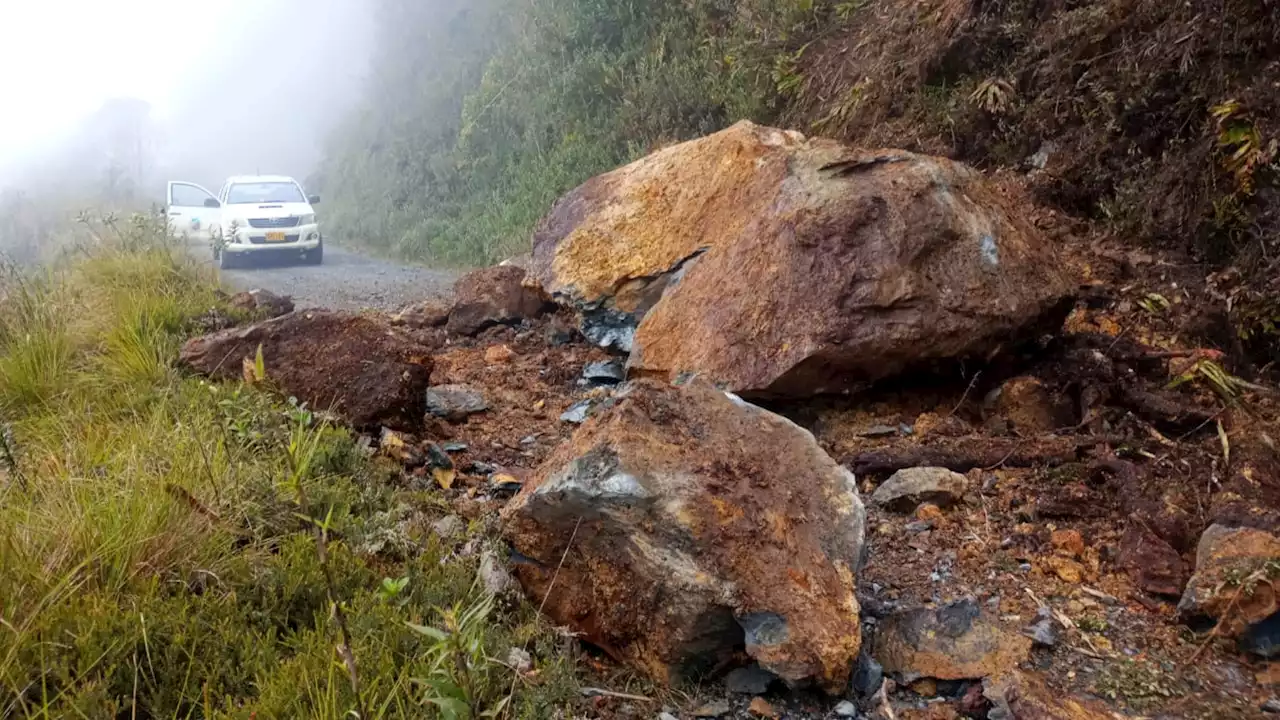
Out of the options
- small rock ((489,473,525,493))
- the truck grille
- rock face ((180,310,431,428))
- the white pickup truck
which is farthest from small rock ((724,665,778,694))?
the truck grille

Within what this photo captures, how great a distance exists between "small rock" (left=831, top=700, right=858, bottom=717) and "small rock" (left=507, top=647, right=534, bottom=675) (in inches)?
30.4

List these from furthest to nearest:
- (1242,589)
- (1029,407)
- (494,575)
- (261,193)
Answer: (261,193), (1029,407), (494,575), (1242,589)

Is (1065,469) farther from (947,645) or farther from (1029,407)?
(947,645)

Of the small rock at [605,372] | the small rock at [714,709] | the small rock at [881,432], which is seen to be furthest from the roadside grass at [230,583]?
the small rock at [881,432]

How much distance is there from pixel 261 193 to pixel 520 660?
1383 centimetres

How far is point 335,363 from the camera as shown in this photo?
154 inches

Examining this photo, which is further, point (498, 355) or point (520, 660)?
point (498, 355)

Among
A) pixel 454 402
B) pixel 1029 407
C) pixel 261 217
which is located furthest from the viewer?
pixel 261 217

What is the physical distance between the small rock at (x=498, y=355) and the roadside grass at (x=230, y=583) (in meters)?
1.56

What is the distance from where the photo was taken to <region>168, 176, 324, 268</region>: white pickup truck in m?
13.1

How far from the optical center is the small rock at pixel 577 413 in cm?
409

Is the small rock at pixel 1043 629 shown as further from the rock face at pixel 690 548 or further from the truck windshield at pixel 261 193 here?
the truck windshield at pixel 261 193

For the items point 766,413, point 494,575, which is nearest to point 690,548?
point 494,575

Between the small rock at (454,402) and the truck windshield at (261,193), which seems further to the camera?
the truck windshield at (261,193)
